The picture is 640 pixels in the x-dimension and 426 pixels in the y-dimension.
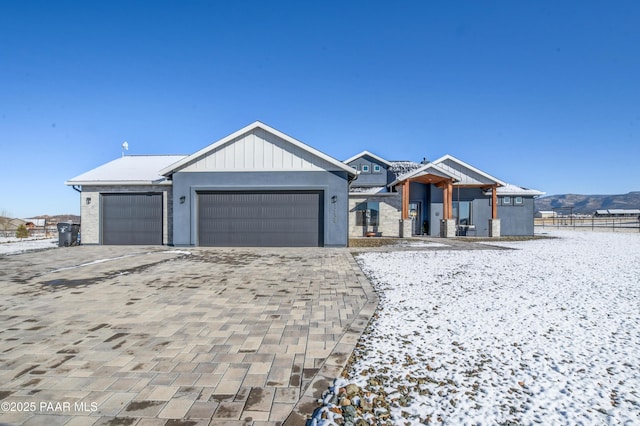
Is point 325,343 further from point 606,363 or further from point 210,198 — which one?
point 210,198

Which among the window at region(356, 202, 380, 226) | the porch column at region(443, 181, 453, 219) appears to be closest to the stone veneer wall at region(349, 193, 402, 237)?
the window at region(356, 202, 380, 226)

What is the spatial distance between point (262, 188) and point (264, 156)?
140 cm

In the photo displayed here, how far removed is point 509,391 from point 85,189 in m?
18.1

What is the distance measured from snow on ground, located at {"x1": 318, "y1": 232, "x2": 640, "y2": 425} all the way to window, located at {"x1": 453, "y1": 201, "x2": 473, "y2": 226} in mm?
14724

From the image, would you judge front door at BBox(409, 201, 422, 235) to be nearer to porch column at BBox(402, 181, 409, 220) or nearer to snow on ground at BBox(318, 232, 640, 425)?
porch column at BBox(402, 181, 409, 220)

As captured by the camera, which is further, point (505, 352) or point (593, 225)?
point (593, 225)

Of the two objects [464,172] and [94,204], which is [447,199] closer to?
[464,172]

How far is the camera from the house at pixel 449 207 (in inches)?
821

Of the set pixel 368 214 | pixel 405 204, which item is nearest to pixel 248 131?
pixel 368 214

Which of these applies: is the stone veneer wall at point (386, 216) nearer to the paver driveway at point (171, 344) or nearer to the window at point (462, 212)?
A: the window at point (462, 212)

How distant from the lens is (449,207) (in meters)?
20.2

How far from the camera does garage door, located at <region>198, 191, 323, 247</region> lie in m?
14.2

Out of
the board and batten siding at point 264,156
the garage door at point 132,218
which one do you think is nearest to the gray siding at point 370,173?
the board and batten siding at point 264,156

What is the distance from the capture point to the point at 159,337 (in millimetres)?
4016
